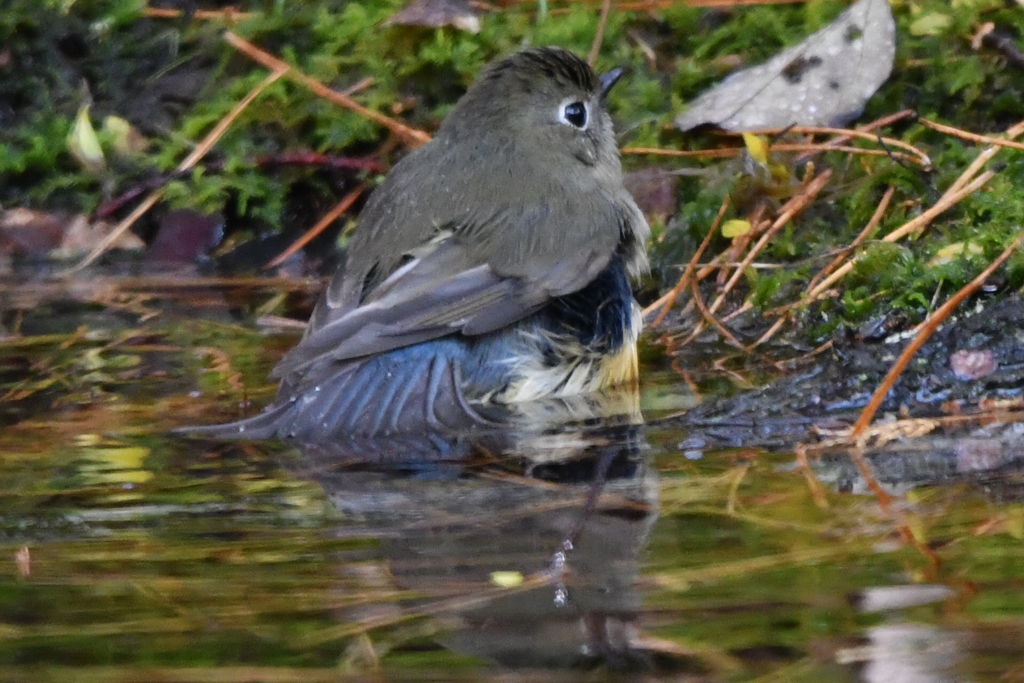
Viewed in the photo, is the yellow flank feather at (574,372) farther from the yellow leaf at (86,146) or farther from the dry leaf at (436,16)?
the yellow leaf at (86,146)

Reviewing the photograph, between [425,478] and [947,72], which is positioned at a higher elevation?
[947,72]

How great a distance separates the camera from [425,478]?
3117 mm

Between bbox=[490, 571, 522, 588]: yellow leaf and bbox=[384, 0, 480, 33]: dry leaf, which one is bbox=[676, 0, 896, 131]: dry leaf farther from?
bbox=[490, 571, 522, 588]: yellow leaf

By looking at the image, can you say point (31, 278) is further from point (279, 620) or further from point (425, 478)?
point (279, 620)

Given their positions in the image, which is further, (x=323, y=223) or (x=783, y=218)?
(x=323, y=223)

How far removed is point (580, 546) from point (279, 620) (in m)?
0.57

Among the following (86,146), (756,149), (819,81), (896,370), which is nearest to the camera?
(896,370)

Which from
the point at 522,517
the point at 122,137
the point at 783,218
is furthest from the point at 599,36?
the point at 522,517

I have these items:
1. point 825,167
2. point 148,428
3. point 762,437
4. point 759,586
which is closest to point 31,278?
point 148,428

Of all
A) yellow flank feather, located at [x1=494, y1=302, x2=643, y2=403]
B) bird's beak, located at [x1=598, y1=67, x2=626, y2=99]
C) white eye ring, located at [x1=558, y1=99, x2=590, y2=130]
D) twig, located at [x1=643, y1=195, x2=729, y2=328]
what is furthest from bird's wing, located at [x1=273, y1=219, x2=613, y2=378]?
bird's beak, located at [x1=598, y1=67, x2=626, y2=99]

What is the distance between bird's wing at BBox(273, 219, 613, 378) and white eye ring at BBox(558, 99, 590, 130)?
73cm

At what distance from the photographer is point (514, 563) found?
2379 millimetres

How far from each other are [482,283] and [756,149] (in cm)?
142

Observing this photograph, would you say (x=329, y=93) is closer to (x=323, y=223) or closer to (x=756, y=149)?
(x=323, y=223)
